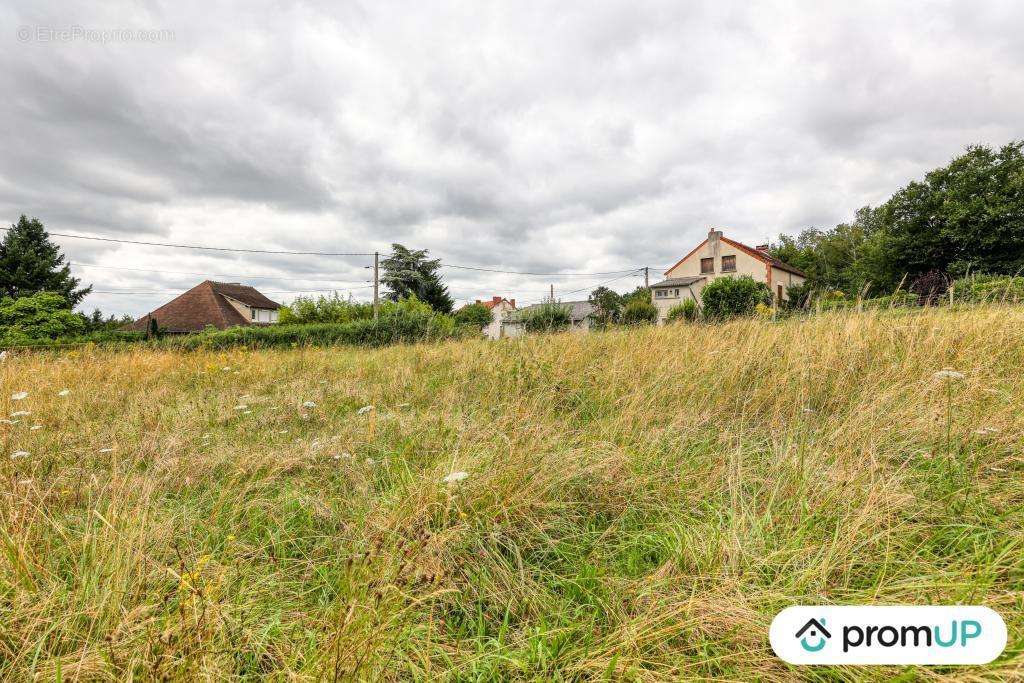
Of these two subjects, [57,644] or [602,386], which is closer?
[57,644]

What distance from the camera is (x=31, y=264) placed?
2948 centimetres

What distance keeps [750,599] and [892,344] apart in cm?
396

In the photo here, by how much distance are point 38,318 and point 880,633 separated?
39.5 metres

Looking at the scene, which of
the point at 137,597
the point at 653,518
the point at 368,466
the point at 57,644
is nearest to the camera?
the point at 57,644

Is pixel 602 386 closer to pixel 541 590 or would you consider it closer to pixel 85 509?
pixel 541 590

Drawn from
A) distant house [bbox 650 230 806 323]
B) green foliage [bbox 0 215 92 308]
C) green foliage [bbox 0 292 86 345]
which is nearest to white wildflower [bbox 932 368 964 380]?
distant house [bbox 650 230 806 323]

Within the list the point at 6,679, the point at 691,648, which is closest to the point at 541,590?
the point at 691,648

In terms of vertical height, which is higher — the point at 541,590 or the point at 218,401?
the point at 218,401

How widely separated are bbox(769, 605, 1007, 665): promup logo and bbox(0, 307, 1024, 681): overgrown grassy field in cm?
5

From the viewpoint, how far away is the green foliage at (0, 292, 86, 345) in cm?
2494

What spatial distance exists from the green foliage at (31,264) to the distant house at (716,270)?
48.2m

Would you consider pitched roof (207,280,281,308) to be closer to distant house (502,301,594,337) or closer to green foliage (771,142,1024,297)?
distant house (502,301,594,337)

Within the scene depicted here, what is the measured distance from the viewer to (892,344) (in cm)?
388

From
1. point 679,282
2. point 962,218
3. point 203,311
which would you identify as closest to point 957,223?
point 962,218
